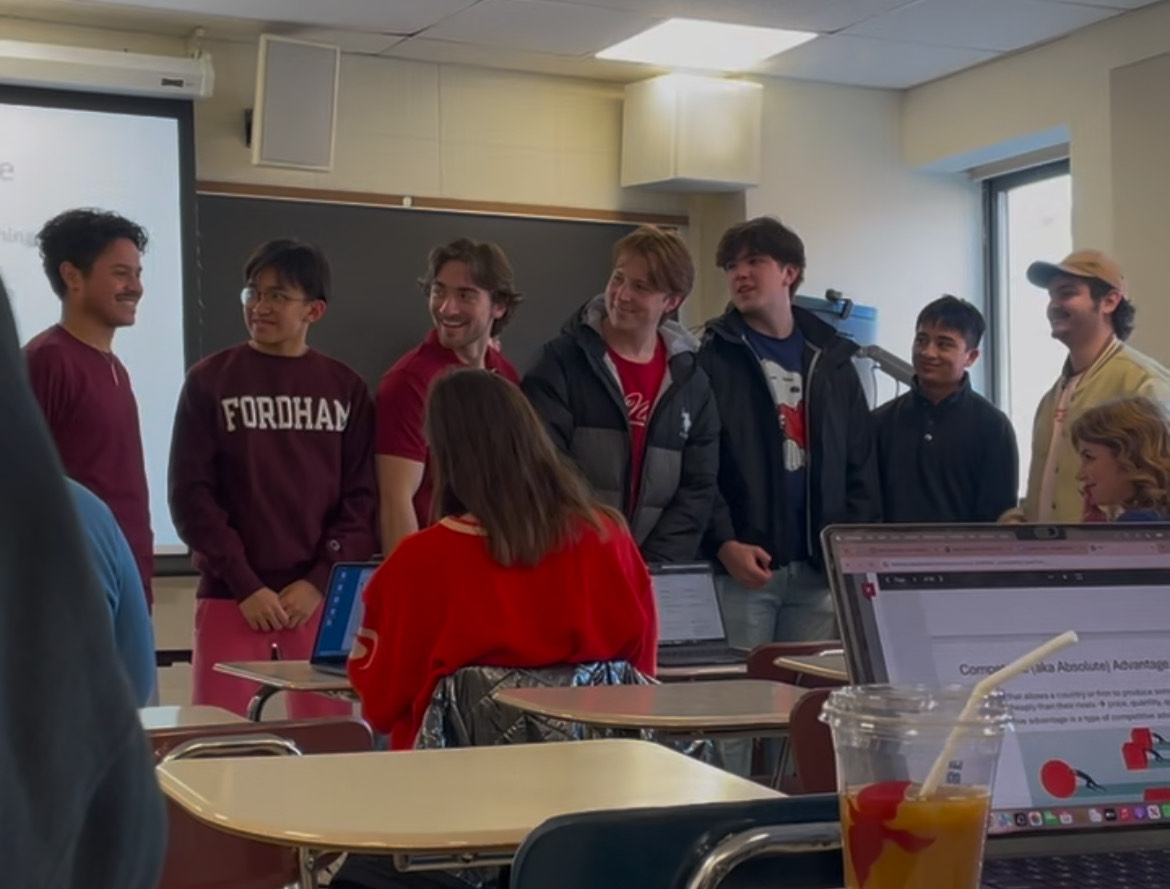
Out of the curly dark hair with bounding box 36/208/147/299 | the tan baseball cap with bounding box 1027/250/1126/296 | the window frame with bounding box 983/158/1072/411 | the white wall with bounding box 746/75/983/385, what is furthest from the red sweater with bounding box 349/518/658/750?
the window frame with bounding box 983/158/1072/411

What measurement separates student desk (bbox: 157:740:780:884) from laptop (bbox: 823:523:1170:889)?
285 millimetres

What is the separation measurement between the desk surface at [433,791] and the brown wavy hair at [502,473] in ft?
2.37

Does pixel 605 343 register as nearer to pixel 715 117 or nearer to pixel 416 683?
pixel 416 683

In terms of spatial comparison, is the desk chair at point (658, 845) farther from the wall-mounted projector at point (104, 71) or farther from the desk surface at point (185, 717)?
the wall-mounted projector at point (104, 71)

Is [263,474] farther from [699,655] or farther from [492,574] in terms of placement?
[492,574]

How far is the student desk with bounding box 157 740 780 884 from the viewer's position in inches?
54.4

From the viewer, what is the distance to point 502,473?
2.65m

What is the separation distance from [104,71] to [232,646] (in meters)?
2.72

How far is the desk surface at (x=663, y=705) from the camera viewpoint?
229 centimetres

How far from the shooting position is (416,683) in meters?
2.63

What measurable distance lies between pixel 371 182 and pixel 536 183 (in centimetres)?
72

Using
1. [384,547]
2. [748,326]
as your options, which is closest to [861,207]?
[748,326]

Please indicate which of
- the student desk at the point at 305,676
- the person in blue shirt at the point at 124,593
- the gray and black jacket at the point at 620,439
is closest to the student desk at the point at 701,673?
the student desk at the point at 305,676

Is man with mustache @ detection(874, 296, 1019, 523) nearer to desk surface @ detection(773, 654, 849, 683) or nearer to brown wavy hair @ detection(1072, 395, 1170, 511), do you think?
brown wavy hair @ detection(1072, 395, 1170, 511)
